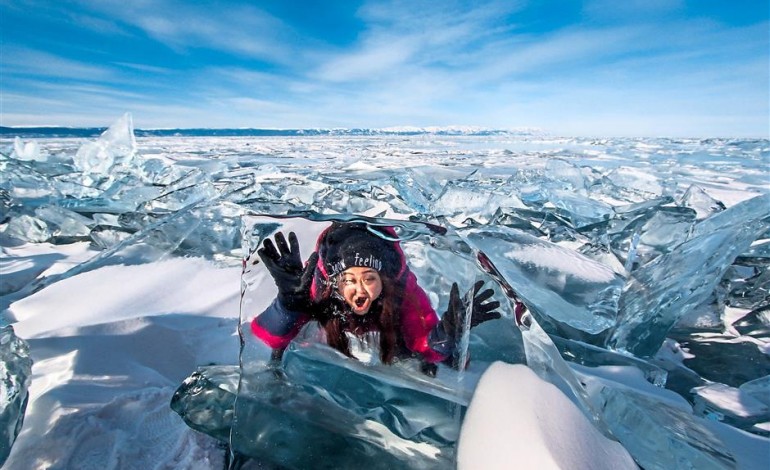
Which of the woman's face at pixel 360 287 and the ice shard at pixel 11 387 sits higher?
the woman's face at pixel 360 287

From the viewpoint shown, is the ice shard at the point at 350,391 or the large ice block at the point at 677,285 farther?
the large ice block at the point at 677,285

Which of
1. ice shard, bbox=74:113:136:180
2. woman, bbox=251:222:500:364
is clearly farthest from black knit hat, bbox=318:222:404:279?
ice shard, bbox=74:113:136:180

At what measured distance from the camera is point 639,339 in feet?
5.44

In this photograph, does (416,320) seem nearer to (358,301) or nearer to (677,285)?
(358,301)

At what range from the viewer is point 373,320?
1.03 metres

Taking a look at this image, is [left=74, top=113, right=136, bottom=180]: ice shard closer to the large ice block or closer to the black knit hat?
the black knit hat

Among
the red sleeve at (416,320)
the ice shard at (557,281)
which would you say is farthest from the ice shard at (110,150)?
the red sleeve at (416,320)

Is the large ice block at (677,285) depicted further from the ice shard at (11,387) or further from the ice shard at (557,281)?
the ice shard at (11,387)

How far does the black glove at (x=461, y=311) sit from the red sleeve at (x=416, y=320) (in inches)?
2.0

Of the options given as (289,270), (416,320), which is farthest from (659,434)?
(289,270)

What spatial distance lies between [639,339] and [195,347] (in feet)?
5.97

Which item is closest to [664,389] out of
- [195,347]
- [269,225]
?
[269,225]

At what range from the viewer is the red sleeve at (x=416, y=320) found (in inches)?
39.9

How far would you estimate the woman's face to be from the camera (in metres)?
1.01
